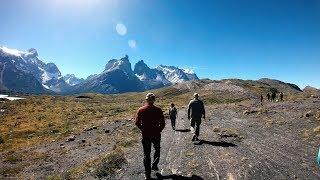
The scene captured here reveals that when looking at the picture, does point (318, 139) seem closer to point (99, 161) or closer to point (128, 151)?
point (128, 151)

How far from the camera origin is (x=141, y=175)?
50.2 feet

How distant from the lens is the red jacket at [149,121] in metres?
14.4

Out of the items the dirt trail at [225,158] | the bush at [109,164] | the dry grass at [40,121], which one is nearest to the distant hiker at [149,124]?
the dirt trail at [225,158]

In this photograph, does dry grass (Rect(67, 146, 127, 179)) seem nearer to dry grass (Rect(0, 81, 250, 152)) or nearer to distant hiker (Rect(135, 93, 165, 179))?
distant hiker (Rect(135, 93, 165, 179))

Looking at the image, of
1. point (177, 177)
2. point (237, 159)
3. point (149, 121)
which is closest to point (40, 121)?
point (237, 159)

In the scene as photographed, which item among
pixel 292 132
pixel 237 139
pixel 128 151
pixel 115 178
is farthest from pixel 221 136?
pixel 115 178

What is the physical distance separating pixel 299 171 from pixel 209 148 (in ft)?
23.6

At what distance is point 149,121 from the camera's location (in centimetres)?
1445

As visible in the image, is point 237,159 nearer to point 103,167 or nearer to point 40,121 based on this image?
point 103,167

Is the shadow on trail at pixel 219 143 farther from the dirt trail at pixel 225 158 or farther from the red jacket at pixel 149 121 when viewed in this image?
the red jacket at pixel 149 121

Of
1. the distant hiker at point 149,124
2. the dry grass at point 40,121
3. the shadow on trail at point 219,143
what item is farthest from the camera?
the dry grass at point 40,121

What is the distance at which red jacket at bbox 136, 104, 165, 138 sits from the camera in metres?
14.4

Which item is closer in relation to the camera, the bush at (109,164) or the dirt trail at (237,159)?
the dirt trail at (237,159)

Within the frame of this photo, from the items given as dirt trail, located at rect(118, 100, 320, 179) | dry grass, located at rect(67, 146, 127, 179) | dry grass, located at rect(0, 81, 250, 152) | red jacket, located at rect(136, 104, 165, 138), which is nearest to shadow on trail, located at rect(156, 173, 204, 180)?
dirt trail, located at rect(118, 100, 320, 179)
